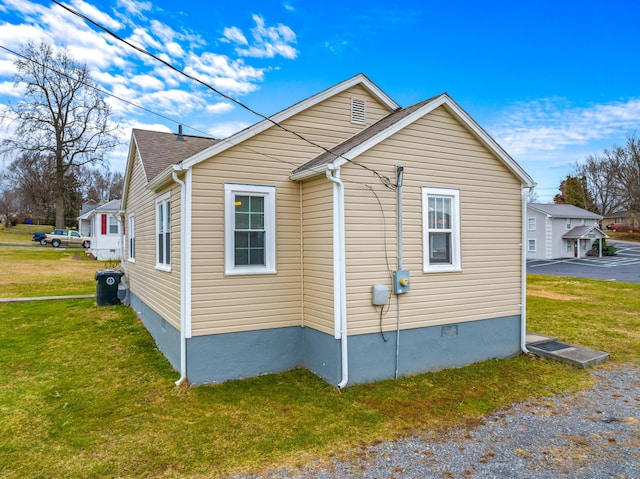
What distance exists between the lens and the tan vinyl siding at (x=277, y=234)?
20.7 ft

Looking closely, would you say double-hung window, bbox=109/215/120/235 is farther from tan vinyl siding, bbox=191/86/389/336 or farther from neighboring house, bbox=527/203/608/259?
neighboring house, bbox=527/203/608/259

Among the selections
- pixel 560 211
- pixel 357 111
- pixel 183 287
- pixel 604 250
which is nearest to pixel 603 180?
pixel 604 250

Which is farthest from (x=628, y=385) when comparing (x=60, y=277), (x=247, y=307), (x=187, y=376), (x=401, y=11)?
(x=60, y=277)

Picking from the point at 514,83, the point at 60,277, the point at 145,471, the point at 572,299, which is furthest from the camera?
the point at 60,277

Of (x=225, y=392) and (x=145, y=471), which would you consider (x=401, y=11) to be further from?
(x=145, y=471)

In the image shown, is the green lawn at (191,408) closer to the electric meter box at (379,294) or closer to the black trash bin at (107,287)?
the electric meter box at (379,294)

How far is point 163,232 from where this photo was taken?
782 cm

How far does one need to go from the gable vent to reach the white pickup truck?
3383cm

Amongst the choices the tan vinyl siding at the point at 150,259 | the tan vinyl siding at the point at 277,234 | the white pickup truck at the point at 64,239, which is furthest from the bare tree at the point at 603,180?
the white pickup truck at the point at 64,239

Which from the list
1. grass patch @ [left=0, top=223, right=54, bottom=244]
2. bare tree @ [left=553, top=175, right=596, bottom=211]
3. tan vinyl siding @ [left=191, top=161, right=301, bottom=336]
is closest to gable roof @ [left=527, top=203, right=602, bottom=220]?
bare tree @ [left=553, top=175, right=596, bottom=211]

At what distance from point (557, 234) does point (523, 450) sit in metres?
36.9

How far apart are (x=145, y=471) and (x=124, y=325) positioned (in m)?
6.83

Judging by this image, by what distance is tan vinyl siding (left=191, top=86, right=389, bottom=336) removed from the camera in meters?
6.31

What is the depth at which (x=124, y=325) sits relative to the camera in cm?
1002
